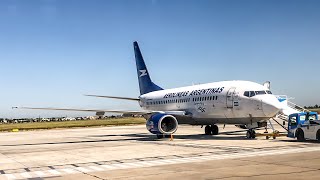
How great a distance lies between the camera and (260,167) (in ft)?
38.8

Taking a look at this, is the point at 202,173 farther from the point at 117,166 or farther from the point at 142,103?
the point at 142,103

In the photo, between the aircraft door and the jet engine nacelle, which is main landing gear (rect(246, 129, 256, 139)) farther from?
the jet engine nacelle

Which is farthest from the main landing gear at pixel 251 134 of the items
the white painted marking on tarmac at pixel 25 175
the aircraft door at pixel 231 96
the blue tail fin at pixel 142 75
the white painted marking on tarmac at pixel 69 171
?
the white painted marking on tarmac at pixel 25 175

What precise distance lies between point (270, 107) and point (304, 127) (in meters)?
2.31

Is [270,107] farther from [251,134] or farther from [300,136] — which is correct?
[251,134]

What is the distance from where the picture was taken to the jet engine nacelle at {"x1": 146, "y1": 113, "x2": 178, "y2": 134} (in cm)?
2695

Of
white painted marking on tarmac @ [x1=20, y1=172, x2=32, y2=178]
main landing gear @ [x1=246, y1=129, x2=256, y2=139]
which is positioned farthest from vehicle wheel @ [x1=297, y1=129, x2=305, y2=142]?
white painted marking on tarmac @ [x1=20, y1=172, x2=32, y2=178]

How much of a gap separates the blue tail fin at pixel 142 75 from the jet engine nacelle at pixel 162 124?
1113cm

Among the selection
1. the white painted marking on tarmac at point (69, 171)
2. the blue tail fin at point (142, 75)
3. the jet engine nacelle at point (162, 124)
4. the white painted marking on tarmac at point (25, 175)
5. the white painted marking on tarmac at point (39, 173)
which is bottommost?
the white painted marking on tarmac at point (25, 175)

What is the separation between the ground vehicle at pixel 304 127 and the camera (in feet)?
68.1

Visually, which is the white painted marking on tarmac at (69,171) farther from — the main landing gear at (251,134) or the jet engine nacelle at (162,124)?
the main landing gear at (251,134)

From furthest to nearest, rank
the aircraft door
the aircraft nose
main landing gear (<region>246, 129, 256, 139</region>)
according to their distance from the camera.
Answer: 1. the aircraft door
2. main landing gear (<region>246, 129, 256, 139</region>)
3. the aircraft nose

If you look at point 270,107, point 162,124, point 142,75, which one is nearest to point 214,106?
point 162,124

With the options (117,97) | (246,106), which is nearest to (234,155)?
(246,106)
